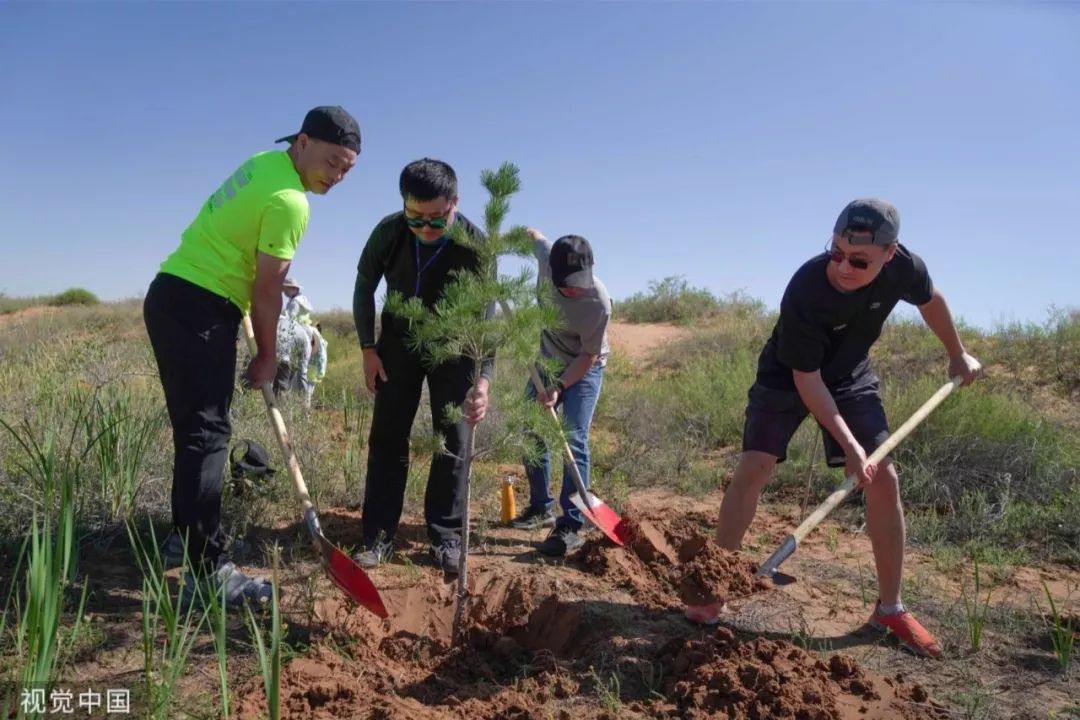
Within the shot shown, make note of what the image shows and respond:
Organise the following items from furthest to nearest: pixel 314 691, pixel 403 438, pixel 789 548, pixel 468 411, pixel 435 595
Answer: pixel 403 438, pixel 435 595, pixel 468 411, pixel 789 548, pixel 314 691

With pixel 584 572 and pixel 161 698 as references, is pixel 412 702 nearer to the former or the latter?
pixel 161 698

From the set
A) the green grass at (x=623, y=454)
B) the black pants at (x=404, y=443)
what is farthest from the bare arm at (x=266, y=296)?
the green grass at (x=623, y=454)

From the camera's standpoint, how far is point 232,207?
2707mm

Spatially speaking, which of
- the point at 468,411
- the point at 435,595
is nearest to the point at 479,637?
the point at 435,595

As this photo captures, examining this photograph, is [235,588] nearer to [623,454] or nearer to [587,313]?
[587,313]

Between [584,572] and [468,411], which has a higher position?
[468,411]

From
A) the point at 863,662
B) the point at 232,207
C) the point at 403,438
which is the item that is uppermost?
the point at 232,207

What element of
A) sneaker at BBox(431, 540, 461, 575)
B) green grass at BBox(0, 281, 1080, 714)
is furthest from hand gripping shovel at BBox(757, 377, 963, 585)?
sneaker at BBox(431, 540, 461, 575)

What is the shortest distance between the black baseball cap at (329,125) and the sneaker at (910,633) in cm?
291

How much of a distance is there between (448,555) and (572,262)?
154 cm

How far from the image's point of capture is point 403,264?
10.6 feet

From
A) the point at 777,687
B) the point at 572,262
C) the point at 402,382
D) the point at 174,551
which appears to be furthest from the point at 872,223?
the point at 174,551

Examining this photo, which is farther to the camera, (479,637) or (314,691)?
(479,637)

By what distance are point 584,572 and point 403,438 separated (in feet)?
3.66
